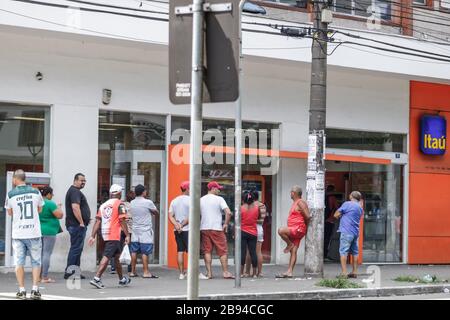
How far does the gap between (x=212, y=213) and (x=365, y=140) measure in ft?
23.4

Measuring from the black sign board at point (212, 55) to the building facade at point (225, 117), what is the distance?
9652 mm

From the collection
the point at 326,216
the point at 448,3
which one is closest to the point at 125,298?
the point at 326,216

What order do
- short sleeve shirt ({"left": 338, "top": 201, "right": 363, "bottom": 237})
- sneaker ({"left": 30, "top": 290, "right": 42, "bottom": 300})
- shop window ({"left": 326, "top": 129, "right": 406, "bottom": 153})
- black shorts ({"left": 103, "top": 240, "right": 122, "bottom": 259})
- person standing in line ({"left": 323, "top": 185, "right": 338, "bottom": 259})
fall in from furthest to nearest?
1. shop window ({"left": 326, "top": 129, "right": 406, "bottom": 153})
2. person standing in line ({"left": 323, "top": 185, "right": 338, "bottom": 259})
3. short sleeve shirt ({"left": 338, "top": 201, "right": 363, "bottom": 237})
4. black shorts ({"left": 103, "top": 240, "right": 122, "bottom": 259})
5. sneaker ({"left": 30, "top": 290, "right": 42, "bottom": 300})

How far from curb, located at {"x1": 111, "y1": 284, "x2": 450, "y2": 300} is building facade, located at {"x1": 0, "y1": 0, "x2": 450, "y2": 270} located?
487 cm

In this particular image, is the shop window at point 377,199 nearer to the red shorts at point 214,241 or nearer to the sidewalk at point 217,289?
the sidewalk at point 217,289

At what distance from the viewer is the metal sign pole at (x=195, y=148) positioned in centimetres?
584

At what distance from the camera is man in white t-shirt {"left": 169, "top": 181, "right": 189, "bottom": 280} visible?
50.2ft

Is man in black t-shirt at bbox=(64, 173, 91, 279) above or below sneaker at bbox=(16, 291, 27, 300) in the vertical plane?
above

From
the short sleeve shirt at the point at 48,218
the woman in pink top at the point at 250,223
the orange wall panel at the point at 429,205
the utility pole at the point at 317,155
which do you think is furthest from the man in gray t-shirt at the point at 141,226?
the orange wall panel at the point at 429,205

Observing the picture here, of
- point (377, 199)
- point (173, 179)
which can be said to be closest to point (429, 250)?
point (377, 199)

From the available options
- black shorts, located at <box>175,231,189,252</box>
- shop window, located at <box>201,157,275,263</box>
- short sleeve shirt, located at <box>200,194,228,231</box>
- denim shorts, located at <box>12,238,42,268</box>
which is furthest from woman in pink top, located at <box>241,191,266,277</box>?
denim shorts, located at <box>12,238,42,268</box>

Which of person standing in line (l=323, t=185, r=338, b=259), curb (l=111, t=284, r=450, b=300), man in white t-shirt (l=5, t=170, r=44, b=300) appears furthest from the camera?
person standing in line (l=323, t=185, r=338, b=259)

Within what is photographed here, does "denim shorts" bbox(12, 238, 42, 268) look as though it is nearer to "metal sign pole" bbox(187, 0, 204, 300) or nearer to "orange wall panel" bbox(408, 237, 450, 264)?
"metal sign pole" bbox(187, 0, 204, 300)

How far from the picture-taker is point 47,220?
47.3 feet
